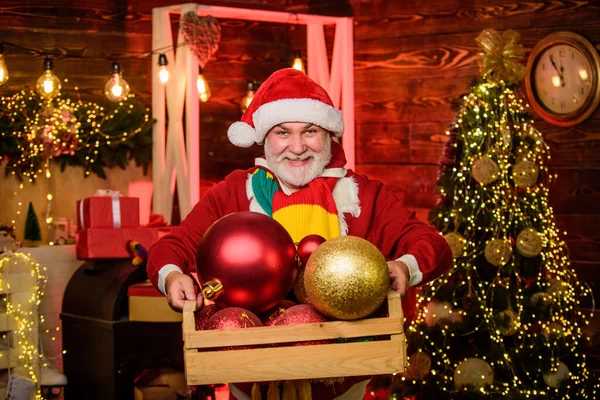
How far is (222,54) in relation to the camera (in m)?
5.76

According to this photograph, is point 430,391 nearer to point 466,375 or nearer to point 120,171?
point 466,375

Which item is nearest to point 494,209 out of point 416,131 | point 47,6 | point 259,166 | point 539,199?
point 539,199

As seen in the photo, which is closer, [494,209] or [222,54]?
[494,209]

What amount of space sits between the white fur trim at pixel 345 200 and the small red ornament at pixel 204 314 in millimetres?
562

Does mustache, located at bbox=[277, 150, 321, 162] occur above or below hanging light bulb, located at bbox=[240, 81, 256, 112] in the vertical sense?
below

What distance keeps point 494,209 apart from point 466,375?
792 mm

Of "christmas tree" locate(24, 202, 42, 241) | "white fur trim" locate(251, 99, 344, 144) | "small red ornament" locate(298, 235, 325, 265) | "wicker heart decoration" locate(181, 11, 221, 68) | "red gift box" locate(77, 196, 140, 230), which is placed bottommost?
"christmas tree" locate(24, 202, 42, 241)

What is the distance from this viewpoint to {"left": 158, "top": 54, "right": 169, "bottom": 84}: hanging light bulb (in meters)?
5.00

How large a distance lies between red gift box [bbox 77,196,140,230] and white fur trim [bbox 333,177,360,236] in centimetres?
210

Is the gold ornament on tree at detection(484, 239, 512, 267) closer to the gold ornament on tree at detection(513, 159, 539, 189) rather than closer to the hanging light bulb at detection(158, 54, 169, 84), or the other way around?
the gold ornament on tree at detection(513, 159, 539, 189)

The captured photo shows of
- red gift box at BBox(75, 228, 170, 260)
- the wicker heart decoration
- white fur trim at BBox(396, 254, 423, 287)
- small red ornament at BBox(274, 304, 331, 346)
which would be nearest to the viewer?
small red ornament at BBox(274, 304, 331, 346)

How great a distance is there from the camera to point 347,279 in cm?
203

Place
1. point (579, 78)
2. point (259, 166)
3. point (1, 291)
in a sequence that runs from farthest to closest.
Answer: point (579, 78) < point (1, 291) < point (259, 166)

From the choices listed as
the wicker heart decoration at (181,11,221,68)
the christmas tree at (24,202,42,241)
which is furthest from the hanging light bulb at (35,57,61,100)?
the wicker heart decoration at (181,11,221,68)
